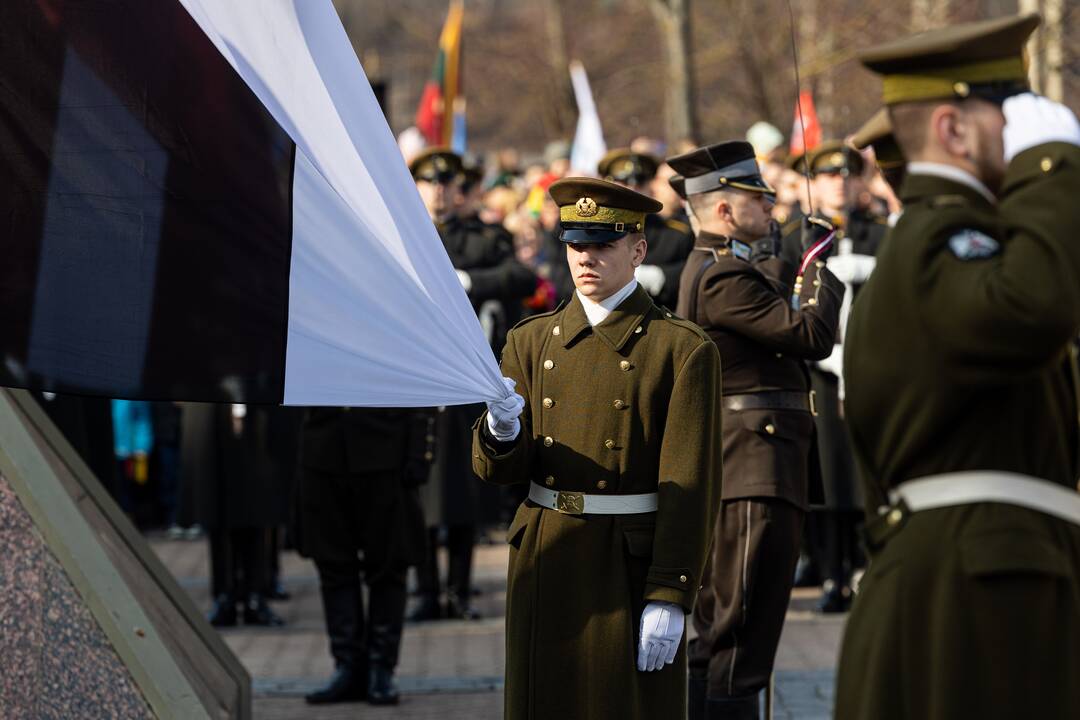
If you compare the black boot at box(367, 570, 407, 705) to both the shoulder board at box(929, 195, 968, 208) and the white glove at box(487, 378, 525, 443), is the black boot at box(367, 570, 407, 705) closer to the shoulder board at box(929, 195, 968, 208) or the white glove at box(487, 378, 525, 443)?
the white glove at box(487, 378, 525, 443)

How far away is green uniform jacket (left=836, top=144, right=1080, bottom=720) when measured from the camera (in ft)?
10.1

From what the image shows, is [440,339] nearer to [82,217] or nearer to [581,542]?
[581,542]

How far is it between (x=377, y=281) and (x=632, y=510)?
36.9 inches

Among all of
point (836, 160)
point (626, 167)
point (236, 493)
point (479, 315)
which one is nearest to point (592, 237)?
point (479, 315)

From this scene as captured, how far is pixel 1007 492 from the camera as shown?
3.20 m

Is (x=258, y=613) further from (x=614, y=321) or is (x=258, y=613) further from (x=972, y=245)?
(x=972, y=245)

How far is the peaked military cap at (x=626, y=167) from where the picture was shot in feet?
36.0

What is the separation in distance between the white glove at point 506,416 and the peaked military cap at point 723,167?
1.68 meters

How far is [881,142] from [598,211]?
1.45 meters

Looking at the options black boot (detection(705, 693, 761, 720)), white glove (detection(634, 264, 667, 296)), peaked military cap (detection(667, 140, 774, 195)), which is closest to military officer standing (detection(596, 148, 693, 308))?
white glove (detection(634, 264, 667, 296))

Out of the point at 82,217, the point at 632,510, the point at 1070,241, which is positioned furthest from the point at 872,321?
Result: the point at 82,217

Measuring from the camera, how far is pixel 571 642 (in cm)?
483

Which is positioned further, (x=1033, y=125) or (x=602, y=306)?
(x=602, y=306)

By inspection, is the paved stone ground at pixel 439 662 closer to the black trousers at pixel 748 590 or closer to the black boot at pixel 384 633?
the black boot at pixel 384 633
